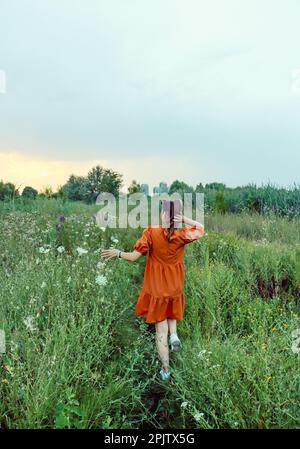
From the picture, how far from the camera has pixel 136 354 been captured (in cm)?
391

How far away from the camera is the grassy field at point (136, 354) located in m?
3.20

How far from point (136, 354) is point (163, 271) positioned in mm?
695

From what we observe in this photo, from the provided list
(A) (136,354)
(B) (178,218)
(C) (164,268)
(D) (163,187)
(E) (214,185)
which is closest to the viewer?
(A) (136,354)

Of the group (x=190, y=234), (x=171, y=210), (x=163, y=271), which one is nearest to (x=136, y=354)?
(x=163, y=271)

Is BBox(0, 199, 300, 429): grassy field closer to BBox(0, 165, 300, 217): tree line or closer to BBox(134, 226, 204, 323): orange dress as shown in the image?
BBox(134, 226, 204, 323): orange dress

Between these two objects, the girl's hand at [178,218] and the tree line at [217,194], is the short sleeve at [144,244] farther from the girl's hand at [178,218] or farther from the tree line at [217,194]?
the tree line at [217,194]

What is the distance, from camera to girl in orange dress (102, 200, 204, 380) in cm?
407

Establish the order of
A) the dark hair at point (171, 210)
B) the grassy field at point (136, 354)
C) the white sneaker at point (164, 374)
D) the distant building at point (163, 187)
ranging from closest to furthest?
the grassy field at point (136, 354), the white sneaker at point (164, 374), the dark hair at point (171, 210), the distant building at point (163, 187)

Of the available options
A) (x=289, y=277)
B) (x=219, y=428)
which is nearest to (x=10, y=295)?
(x=219, y=428)

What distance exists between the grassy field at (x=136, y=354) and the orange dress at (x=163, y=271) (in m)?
0.30

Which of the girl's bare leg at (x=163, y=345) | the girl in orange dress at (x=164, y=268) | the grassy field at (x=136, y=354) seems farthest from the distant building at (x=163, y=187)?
the girl's bare leg at (x=163, y=345)

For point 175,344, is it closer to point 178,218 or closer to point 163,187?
point 178,218

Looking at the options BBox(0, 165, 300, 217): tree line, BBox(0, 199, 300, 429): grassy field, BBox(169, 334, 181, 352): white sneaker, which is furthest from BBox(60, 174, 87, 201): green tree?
BBox(169, 334, 181, 352): white sneaker

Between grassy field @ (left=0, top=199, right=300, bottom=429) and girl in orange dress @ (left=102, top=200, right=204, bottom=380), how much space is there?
0.21 m
